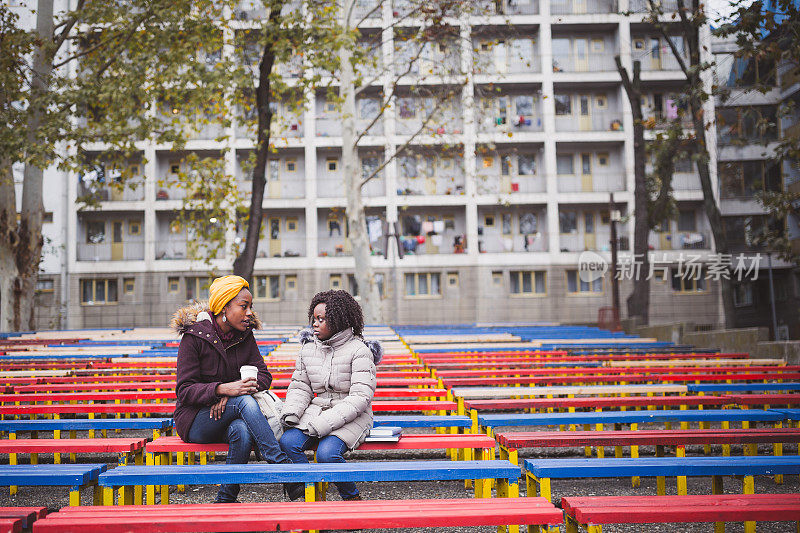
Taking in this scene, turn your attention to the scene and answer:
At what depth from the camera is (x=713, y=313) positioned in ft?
118

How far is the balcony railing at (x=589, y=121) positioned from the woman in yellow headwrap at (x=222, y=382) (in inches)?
1341

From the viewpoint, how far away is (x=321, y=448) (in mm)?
4344

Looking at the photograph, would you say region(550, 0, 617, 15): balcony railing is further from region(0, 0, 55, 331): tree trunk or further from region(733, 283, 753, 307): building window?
region(0, 0, 55, 331): tree trunk

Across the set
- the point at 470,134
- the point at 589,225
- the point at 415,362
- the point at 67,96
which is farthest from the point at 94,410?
the point at 589,225

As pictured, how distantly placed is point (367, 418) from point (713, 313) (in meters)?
35.2

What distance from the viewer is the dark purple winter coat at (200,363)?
4.38 metres

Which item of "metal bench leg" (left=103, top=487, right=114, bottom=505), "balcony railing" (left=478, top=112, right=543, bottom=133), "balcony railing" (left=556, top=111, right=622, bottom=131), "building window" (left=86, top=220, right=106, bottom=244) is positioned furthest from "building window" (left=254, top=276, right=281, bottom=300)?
"metal bench leg" (left=103, top=487, right=114, bottom=505)

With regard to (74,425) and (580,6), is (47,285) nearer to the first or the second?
(580,6)

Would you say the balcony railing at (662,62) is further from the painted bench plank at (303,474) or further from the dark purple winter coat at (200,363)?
the painted bench plank at (303,474)

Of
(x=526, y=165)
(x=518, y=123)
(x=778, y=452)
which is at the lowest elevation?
(x=778, y=452)

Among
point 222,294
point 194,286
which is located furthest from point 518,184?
point 222,294

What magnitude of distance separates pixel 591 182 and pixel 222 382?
34.2m

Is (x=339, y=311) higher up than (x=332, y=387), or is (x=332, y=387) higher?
(x=339, y=311)

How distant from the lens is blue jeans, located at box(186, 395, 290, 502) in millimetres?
4348
